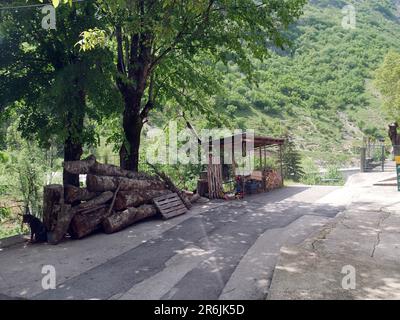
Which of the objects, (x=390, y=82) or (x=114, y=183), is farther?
(x=390, y=82)

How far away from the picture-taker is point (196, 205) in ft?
49.5

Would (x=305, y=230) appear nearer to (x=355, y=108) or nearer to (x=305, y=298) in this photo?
(x=305, y=298)

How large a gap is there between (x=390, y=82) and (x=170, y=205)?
26.2 metres

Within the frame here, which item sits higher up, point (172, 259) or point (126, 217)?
point (126, 217)

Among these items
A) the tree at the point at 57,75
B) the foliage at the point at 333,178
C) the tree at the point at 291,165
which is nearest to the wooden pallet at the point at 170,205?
the tree at the point at 57,75

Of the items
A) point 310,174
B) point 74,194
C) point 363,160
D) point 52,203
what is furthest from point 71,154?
point 310,174

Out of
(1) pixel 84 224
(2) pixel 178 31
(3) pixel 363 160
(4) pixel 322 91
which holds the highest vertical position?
(4) pixel 322 91

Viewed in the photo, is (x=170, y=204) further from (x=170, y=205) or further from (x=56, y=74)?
(x=56, y=74)

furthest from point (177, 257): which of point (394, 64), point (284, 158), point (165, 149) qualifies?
point (394, 64)

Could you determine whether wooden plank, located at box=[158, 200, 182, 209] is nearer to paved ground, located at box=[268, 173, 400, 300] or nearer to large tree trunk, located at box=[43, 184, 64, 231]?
large tree trunk, located at box=[43, 184, 64, 231]

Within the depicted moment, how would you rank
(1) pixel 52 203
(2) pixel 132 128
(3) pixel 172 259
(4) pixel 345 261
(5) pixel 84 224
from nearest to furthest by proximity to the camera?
(4) pixel 345 261
(3) pixel 172 259
(1) pixel 52 203
(5) pixel 84 224
(2) pixel 132 128

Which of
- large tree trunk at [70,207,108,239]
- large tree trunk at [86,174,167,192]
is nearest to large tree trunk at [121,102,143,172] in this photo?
large tree trunk at [86,174,167,192]

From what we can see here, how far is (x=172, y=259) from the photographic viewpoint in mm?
8148

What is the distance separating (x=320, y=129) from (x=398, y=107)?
19345 millimetres
